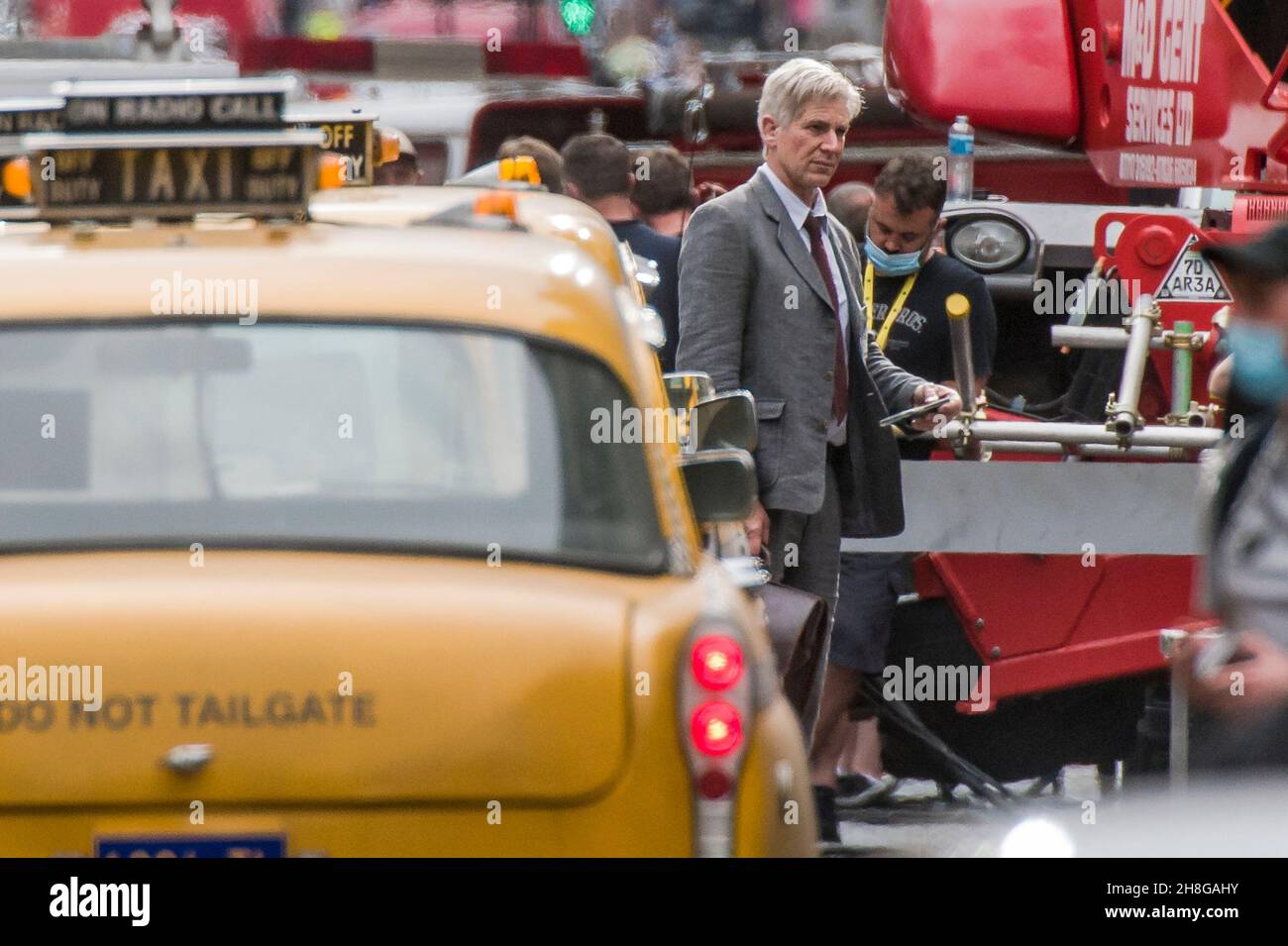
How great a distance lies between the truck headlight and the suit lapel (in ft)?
8.85

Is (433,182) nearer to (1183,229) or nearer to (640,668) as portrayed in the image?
(1183,229)

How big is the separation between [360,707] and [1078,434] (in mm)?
3933

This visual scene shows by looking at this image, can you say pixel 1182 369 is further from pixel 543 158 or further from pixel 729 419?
pixel 543 158

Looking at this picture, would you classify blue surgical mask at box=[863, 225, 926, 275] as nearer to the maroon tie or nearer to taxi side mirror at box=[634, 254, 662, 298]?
taxi side mirror at box=[634, 254, 662, 298]

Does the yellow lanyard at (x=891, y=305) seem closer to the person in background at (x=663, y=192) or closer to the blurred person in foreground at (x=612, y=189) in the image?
A: the blurred person in foreground at (x=612, y=189)

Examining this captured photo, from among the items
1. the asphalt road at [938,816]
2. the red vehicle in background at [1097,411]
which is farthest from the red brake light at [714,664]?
the asphalt road at [938,816]

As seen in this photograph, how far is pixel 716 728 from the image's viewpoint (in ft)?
14.0

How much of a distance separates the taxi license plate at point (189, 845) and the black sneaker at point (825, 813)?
3.90 meters

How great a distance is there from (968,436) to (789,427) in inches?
37.8

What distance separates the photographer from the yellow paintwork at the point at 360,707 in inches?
162

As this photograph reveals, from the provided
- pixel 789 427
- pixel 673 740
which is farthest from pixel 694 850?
pixel 789 427

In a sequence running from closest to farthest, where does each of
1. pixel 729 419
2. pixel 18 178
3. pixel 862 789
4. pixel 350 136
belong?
pixel 729 419 < pixel 18 178 < pixel 350 136 < pixel 862 789

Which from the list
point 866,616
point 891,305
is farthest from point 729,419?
point 891,305

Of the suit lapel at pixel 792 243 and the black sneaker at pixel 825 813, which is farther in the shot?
the black sneaker at pixel 825 813
